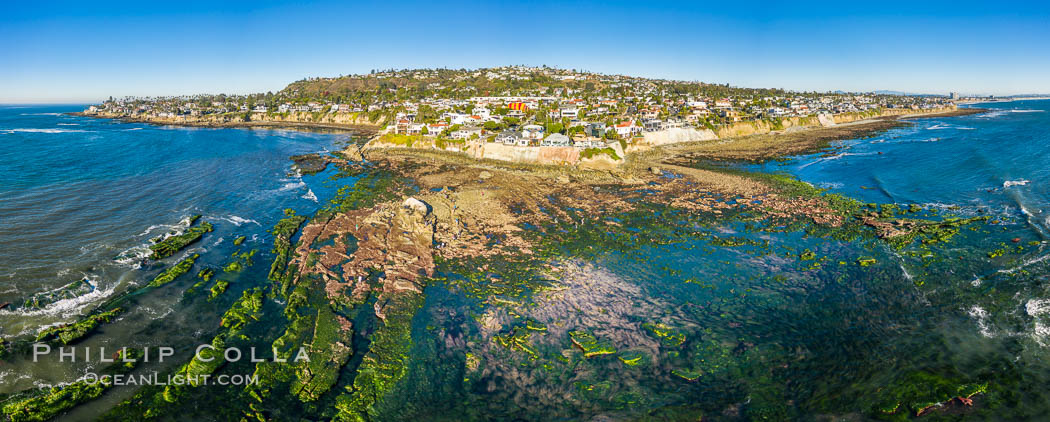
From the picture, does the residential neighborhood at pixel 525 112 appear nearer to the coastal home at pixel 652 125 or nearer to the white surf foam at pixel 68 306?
the coastal home at pixel 652 125

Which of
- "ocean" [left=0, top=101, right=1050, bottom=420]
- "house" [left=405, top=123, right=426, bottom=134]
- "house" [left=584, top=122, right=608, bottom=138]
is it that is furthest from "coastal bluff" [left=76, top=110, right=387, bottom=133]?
"ocean" [left=0, top=101, right=1050, bottom=420]

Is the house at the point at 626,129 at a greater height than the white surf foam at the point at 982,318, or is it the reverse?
the house at the point at 626,129

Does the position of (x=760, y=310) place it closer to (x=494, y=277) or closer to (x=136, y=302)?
(x=494, y=277)

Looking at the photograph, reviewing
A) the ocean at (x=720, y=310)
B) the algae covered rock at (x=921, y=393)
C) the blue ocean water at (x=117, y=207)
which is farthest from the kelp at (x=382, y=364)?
the algae covered rock at (x=921, y=393)

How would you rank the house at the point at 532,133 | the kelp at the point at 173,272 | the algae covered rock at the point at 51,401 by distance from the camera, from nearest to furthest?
1. the algae covered rock at the point at 51,401
2. the kelp at the point at 173,272
3. the house at the point at 532,133

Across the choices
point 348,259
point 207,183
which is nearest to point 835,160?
point 348,259

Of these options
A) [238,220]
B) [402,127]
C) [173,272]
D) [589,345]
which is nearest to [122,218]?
[238,220]
